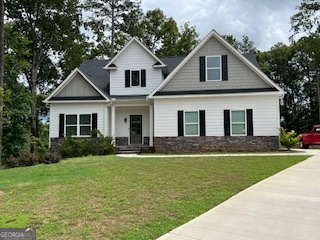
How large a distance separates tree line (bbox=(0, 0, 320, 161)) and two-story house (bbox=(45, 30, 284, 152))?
5144 millimetres

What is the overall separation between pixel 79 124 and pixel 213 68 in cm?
911

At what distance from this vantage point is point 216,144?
16844 millimetres

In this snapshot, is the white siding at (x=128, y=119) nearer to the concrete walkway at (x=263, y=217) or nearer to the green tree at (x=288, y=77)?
the concrete walkway at (x=263, y=217)

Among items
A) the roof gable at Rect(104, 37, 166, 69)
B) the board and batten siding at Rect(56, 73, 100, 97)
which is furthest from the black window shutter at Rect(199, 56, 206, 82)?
the board and batten siding at Rect(56, 73, 100, 97)

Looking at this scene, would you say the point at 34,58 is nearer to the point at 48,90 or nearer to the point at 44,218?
the point at 48,90

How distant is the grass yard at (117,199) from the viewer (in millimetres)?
4184

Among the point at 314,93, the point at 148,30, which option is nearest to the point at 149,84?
the point at 148,30

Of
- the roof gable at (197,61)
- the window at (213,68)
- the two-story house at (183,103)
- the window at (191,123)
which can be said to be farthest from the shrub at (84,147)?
the window at (213,68)

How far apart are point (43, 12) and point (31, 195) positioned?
24.4 m

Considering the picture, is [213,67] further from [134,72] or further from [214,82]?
[134,72]

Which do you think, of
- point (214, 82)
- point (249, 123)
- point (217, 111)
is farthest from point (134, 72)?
point (249, 123)

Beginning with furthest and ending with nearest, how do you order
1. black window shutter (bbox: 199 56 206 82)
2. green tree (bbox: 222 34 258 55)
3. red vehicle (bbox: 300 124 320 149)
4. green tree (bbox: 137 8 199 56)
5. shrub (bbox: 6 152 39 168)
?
green tree (bbox: 222 34 258 55) → green tree (bbox: 137 8 199 56) → red vehicle (bbox: 300 124 320 149) → black window shutter (bbox: 199 56 206 82) → shrub (bbox: 6 152 39 168)

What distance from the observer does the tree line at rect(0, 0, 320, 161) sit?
70.0 feet

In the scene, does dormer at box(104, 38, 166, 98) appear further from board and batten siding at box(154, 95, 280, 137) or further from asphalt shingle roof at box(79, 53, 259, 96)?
board and batten siding at box(154, 95, 280, 137)
